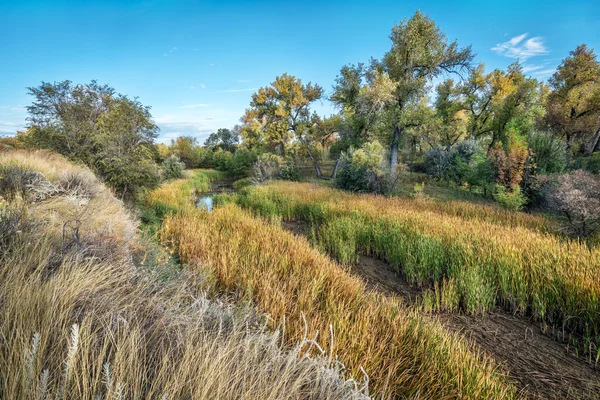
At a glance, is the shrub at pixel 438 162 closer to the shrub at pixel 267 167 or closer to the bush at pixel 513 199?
the bush at pixel 513 199

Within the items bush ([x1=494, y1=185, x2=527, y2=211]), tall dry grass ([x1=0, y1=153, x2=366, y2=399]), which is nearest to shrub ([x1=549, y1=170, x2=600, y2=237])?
bush ([x1=494, y1=185, x2=527, y2=211])

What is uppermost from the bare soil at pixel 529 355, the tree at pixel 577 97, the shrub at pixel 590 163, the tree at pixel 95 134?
the tree at pixel 577 97

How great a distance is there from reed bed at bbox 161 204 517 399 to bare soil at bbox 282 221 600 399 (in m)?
0.29

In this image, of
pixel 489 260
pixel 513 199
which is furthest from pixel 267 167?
pixel 489 260

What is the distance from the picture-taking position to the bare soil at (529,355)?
2.39 m

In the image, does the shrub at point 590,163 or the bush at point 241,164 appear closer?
the shrub at point 590,163

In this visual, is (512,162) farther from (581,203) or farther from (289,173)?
(289,173)

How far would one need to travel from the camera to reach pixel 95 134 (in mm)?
8633

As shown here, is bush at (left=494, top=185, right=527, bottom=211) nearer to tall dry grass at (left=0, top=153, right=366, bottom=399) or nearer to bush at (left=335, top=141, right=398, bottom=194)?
bush at (left=335, top=141, right=398, bottom=194)

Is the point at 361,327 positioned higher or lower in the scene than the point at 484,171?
lower

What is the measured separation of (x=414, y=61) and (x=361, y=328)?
19097mm

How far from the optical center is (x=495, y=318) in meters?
3.58

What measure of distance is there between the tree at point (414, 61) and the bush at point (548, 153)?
695 cm

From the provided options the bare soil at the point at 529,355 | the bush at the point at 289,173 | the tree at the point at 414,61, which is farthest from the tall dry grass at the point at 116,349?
the bush at the point at 289,173
